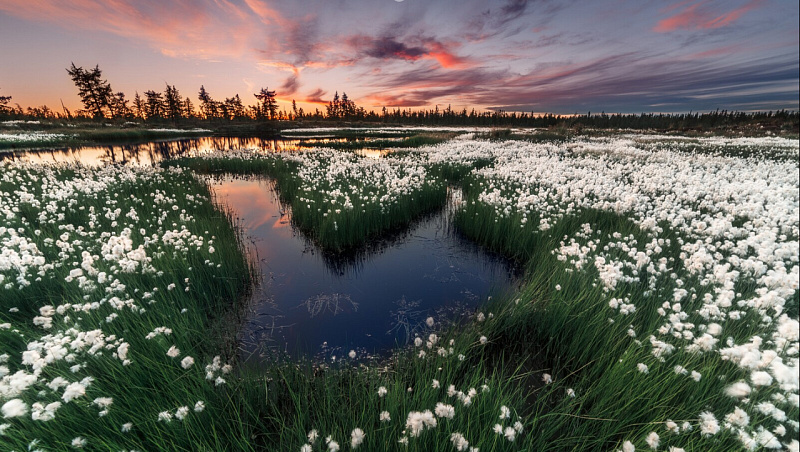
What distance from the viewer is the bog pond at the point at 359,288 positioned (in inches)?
196

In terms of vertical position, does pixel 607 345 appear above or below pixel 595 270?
below

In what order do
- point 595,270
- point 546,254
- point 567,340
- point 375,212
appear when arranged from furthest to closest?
1. point 375,212
2. point 546,254
3. point 595,270
4. point 567,340

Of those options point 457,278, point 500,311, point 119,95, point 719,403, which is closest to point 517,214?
point 457,278

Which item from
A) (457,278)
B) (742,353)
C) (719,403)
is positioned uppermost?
(742,353)

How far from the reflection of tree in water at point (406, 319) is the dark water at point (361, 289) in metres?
0.02

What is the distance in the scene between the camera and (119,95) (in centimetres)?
8900

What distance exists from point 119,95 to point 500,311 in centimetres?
12819

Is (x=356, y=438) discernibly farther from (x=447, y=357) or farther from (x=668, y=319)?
(x=668, y=319)

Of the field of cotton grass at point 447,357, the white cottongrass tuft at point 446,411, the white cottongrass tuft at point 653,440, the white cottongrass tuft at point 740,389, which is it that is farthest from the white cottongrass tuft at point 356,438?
the white cottongrass tuft at point 740,389

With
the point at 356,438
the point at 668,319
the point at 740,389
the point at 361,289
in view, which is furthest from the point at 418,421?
the point at 361,289

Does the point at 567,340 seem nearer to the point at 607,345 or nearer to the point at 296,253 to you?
the point at 607,345

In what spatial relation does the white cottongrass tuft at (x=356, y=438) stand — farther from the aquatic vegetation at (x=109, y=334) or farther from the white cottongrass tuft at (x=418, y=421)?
the aquatic vegetation at (x=109, y=334)

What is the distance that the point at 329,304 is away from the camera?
19.7ft

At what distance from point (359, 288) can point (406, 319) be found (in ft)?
5.09
